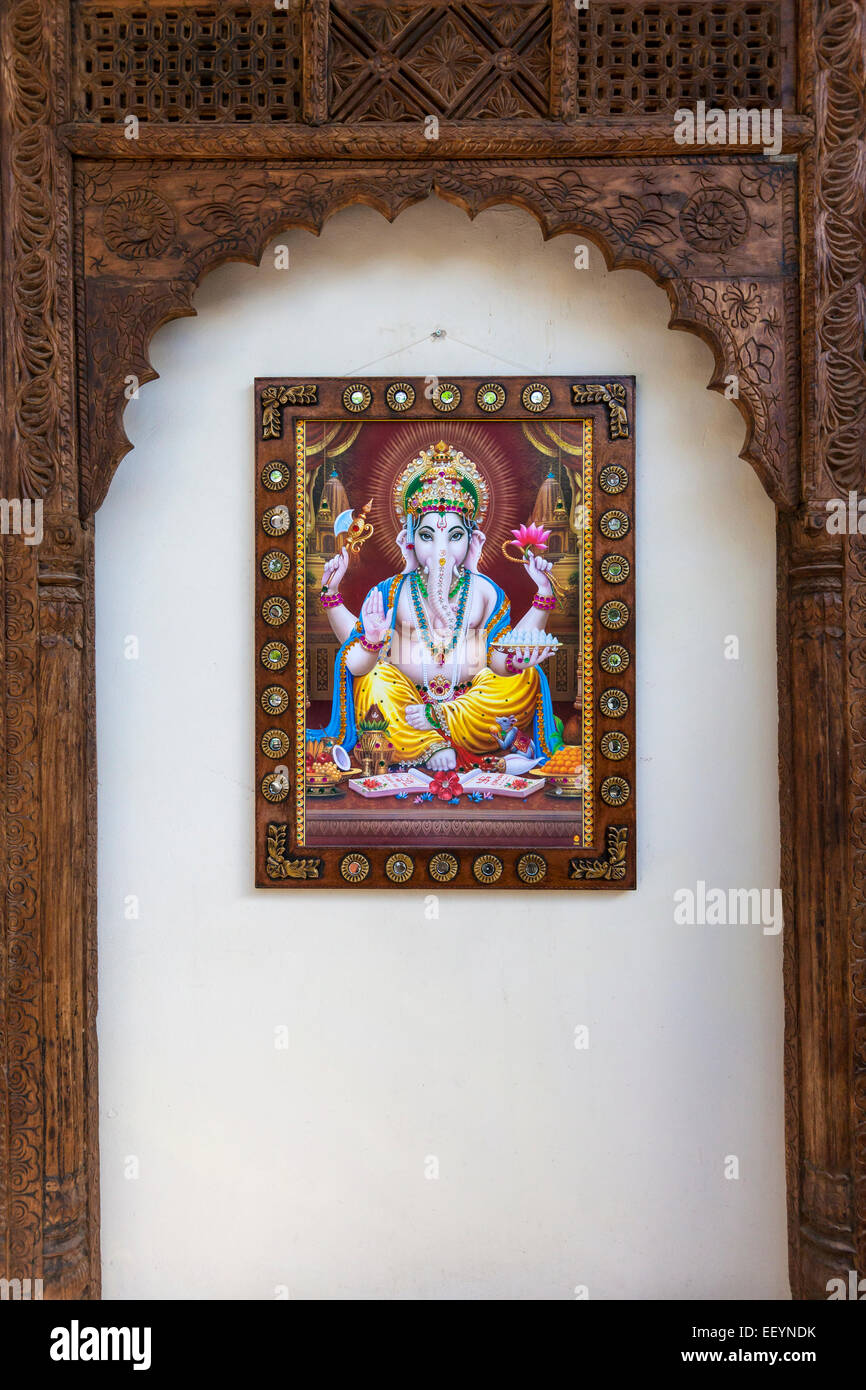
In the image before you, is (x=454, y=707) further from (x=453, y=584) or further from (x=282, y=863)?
(x=282, y=863)

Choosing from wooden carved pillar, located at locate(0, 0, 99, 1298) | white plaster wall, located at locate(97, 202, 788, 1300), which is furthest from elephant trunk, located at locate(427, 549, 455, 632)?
wooden carved pillar, located at locate(0, 0, 99, 1298)

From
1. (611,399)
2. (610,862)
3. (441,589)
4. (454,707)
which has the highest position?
(611,399)

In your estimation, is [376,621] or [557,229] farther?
[376,621]

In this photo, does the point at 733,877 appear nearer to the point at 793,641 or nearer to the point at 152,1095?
the point at 793,641

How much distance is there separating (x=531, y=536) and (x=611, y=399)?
43cm

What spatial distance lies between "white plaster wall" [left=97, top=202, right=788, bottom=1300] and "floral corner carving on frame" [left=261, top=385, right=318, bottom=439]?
0.07 metres

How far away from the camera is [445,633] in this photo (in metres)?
2.58

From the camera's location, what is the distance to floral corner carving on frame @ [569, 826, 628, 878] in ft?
8.33

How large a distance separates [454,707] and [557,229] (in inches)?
49.7

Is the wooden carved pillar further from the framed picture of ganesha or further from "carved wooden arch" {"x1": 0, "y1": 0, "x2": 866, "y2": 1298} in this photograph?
the framed picture of ganesha

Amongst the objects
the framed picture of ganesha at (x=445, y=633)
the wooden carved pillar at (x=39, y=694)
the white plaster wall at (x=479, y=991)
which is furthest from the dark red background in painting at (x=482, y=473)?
the wooden carved pillar at (x=39, y=694)

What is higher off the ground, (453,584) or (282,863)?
(453,584)

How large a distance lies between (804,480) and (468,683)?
1.01 metres

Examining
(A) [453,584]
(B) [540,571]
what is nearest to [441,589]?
(A) [453,584]
